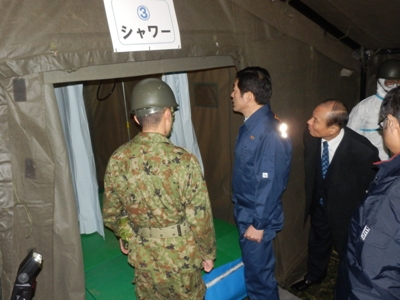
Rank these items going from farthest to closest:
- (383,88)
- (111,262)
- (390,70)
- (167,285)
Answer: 1. (390,70)
2. (383,88)
3. (111,262)
4. (167,285)

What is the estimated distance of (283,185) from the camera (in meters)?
2.31

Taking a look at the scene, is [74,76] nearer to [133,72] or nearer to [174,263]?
[133,72]

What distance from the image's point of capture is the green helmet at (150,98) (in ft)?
5.81

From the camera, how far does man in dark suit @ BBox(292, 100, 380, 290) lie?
7.91 ft

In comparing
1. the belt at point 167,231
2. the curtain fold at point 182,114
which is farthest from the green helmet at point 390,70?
the belt at point 167,231

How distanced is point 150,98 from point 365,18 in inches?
104

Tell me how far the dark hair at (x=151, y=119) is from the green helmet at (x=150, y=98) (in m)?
0.02

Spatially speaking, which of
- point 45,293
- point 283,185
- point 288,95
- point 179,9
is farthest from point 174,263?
point 288,95

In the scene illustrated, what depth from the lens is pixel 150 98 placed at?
1.77 metres

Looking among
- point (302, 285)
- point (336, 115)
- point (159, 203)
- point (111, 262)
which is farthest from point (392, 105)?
point (111, 262)

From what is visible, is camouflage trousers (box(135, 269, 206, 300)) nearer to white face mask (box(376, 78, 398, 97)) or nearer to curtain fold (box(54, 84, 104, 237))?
curtain fold (box(54, 84, 104, 237))

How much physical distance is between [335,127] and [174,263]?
157cm

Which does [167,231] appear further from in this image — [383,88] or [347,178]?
[383,88]

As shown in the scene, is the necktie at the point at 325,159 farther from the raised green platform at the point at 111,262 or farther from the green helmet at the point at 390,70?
the green helmet at the point at 390,70
